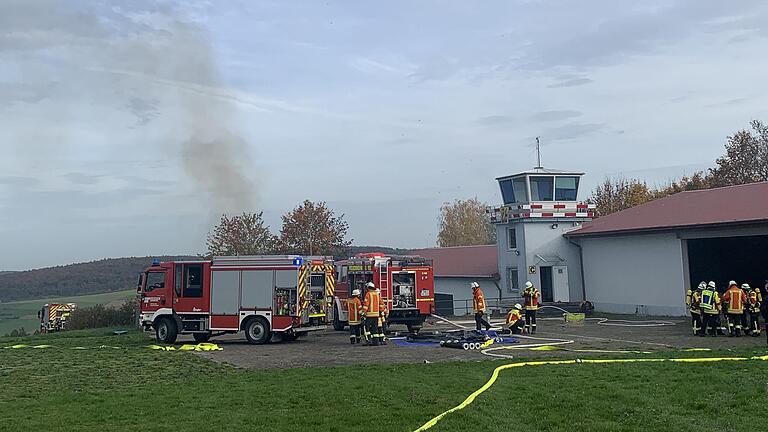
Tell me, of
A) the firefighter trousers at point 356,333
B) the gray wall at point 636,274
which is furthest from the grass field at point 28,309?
the firefighter trousers at point 356,333

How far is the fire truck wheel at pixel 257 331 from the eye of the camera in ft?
73.9

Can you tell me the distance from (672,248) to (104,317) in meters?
31.6

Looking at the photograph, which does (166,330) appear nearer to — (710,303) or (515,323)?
(515,323)

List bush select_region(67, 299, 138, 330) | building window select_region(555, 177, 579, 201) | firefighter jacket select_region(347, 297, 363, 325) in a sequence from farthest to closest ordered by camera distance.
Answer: bush select_region(67, 299, 138, 330) < building window select_region(555, 177, 579, 201) < firefighter jacket select_region(347, 297, 363, 325)

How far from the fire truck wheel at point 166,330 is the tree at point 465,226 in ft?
188

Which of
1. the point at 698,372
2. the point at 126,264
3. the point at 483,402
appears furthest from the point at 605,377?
the point at 126,264

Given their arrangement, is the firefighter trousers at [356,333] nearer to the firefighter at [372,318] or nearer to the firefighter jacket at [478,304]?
the firefighter at [372,318]

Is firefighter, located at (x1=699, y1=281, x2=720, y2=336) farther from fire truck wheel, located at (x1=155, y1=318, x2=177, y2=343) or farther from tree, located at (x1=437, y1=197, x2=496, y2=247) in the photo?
tree, located at (x1=437, y1=197, x2=496, y2=247)

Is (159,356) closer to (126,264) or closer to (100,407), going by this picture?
(100,407)

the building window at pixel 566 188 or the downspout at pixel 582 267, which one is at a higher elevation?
the building window at pixel 566 188

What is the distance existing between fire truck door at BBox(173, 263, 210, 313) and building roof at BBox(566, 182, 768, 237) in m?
19.0

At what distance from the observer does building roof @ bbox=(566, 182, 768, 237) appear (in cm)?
2764

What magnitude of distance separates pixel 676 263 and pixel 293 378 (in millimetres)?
21930

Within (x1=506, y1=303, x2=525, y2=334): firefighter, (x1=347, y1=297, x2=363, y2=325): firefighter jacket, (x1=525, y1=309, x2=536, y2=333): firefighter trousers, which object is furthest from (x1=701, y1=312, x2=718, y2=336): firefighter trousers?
(x1=347, y1=297, x2=363, y2=325): firefighter jacket
